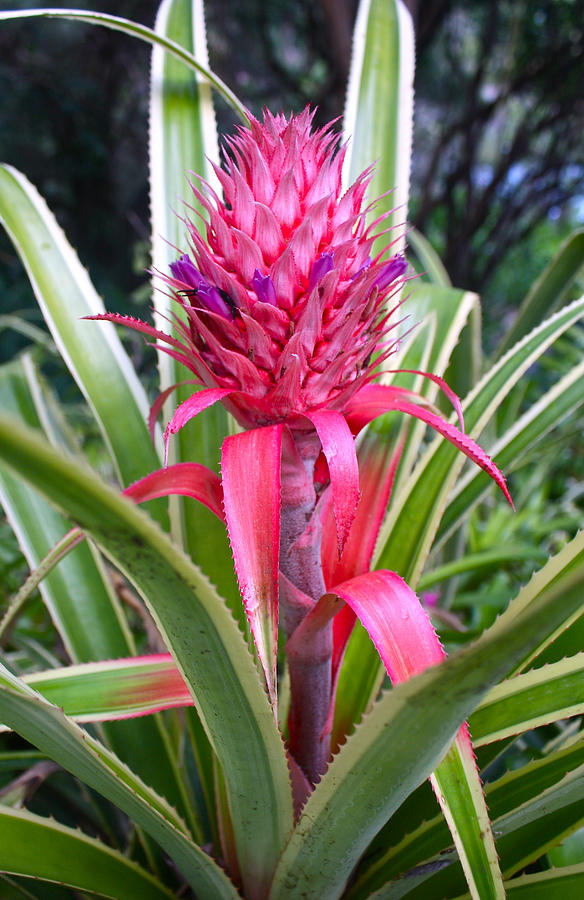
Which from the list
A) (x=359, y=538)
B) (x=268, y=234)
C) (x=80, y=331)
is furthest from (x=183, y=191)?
(x=359, y=538)

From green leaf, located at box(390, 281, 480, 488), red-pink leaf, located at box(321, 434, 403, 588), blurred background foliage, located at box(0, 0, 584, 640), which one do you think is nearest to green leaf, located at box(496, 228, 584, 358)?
green leaf, located at box(390, 281, 480, 488)

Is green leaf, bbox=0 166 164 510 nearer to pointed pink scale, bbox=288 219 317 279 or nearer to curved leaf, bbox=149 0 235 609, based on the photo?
curved leaf, bbox=149 0 235 609

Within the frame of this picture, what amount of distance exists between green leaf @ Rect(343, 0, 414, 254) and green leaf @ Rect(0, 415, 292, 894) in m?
0.46

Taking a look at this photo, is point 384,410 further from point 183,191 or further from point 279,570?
point 183,191

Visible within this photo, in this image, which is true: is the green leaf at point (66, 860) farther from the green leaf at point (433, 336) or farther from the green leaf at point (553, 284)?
the green leaf at point (553, 284)

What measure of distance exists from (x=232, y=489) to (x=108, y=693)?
0.20 meters

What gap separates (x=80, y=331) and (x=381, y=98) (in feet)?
1.30

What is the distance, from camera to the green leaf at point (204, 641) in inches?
7.6

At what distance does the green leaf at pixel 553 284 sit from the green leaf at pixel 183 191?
408 millimetres

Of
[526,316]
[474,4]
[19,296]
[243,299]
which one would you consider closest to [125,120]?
[19,296]

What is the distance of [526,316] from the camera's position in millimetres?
737

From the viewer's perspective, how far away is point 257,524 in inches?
11.5

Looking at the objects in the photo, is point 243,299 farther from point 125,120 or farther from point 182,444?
point 125,120

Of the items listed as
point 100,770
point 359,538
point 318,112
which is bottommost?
point 100,770
